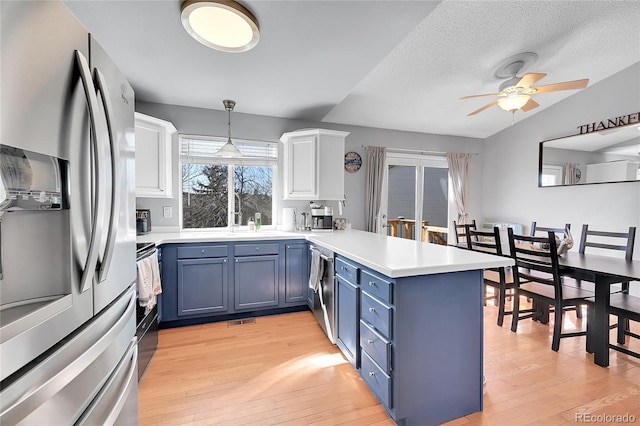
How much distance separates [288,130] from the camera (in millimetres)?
3713

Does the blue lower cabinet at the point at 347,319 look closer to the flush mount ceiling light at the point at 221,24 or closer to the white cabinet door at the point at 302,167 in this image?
the white cabinet door at the point at 302,167

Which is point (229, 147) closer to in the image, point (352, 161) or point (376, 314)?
point (352, 161)

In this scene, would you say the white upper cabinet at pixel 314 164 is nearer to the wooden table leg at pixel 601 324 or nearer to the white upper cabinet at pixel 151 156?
the white upper cabinet at pixel 151 156

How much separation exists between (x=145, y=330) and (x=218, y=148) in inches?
87.8

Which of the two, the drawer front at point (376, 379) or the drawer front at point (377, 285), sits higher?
the drawer front at point (377, 285)

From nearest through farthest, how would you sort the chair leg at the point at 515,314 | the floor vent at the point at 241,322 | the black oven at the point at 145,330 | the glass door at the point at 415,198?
the black oven at the point at 145,330 < the chair leg at the point at 515,314 < the floor vent at the point at 241,322 < the glass door at the point at 415,198

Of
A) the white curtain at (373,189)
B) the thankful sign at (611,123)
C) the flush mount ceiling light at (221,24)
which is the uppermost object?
the flush mount ceiling light at (221,24)

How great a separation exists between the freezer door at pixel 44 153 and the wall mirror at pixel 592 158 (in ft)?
15.9

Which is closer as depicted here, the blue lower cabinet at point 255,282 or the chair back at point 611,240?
the chair back at point 611,240

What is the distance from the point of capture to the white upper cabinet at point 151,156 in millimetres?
2719

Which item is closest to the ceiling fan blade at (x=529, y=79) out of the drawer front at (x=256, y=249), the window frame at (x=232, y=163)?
the window frame at (x=232, y=163)

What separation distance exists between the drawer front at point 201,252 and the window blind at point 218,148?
116cm

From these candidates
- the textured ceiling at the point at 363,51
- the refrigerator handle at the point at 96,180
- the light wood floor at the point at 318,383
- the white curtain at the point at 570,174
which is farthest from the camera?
the white curtain at the point at 570,174

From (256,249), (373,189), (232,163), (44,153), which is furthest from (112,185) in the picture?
(373,189)
